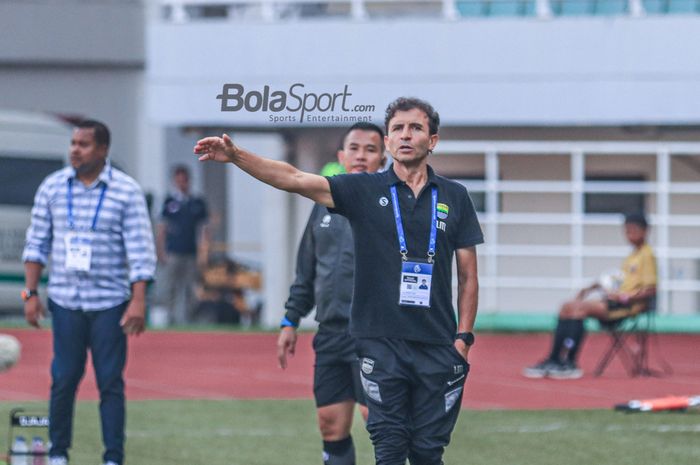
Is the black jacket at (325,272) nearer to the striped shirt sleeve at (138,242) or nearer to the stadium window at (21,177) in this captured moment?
the striped shirt sleeve at (138,242)

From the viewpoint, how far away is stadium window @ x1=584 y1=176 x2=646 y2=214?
2408 cm

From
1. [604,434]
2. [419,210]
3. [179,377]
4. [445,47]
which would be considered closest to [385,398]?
[419,210]

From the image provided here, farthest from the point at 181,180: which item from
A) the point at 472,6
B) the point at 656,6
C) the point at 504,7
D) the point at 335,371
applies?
the point at 335,371

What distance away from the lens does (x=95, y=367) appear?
9992mm

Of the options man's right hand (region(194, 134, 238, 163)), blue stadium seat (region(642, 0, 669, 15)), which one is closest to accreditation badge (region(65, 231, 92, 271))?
man's right hand (region(194, 134, 238, 163))

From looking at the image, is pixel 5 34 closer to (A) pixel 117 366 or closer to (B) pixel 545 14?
(B) pixel 545 14

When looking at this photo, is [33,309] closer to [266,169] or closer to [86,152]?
[86,152]

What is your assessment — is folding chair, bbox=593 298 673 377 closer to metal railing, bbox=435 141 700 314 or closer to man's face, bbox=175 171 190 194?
metal railing, bbox=435 141 700 314

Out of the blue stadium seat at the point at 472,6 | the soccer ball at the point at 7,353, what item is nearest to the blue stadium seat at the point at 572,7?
the blue stadium seat at the point at 472,6

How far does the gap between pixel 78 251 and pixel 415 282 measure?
3.17 meters

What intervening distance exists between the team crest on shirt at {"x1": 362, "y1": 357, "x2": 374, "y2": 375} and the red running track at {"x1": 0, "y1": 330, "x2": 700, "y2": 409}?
692cm

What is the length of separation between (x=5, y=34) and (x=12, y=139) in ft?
26.5

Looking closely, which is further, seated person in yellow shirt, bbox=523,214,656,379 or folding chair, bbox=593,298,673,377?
folding chair, bbox=593,298,673,377

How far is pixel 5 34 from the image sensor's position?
30.5 metres
